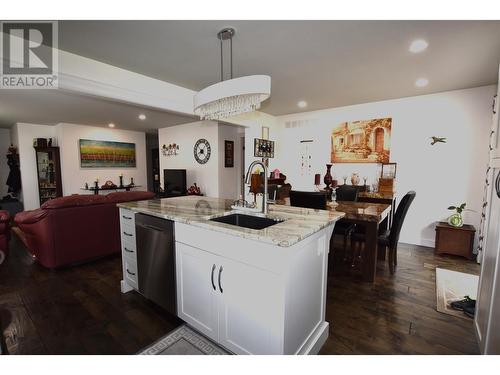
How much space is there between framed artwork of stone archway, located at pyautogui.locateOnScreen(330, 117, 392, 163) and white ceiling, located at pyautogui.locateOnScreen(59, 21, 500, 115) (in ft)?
2.73

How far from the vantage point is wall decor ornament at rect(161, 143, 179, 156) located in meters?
6.45

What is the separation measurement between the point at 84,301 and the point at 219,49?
270cm

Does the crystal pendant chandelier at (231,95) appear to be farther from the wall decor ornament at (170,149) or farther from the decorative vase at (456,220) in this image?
the wall decor ornament at (170,149)

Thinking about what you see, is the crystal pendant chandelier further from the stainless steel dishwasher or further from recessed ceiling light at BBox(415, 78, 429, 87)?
recessed ceiling light at BBox(415, 78, 429, 87)

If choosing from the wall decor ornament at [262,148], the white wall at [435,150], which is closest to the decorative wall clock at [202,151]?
the wall decor ornament at [262,148]

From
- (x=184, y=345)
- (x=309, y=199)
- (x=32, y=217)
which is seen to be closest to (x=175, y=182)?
(x=32, y=217)

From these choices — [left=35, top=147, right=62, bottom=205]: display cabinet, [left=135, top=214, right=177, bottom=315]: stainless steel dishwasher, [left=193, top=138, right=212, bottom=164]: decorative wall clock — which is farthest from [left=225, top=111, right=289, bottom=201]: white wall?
[left=35, top=147, right=62, bottom=205]: display cabinet

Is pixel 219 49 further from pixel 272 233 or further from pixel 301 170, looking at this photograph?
pixel 301 170

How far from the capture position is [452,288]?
96.8 inches

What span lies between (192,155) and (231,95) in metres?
4.67

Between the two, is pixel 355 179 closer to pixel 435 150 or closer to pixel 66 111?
pixel 435 150

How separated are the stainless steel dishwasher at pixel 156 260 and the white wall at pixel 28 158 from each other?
584cm

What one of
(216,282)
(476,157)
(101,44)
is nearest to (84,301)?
(216,282)

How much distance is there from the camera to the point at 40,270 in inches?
113
